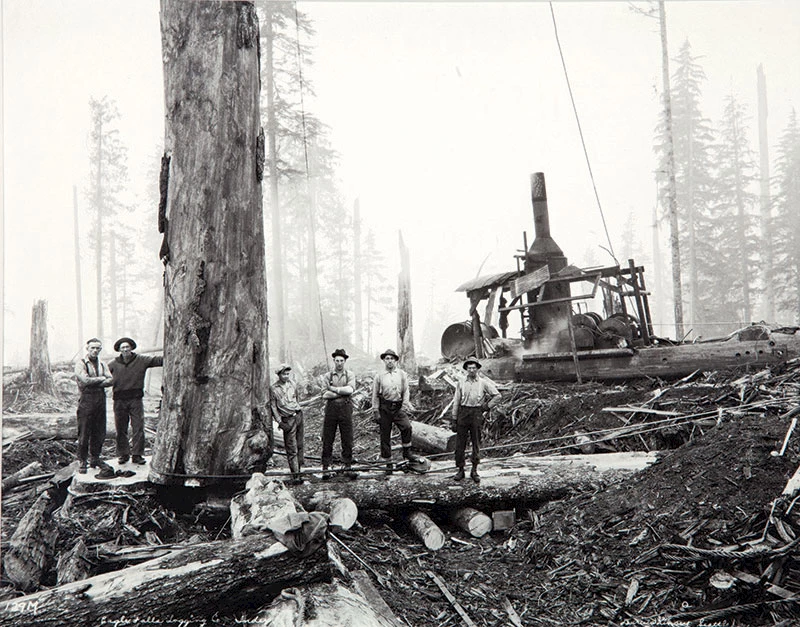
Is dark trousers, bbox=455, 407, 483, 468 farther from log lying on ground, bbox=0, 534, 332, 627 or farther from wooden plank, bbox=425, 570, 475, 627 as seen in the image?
log lying on ground, bbox=0, 534, 332, 627

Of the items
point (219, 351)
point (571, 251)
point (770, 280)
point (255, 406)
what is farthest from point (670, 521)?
point (571, 251)

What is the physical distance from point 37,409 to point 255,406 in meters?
6.93

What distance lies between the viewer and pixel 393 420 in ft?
21.7

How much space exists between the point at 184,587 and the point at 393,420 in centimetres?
366

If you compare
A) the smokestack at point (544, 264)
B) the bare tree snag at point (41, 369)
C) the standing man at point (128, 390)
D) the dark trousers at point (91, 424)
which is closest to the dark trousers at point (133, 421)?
the standing man at point (128, 390)

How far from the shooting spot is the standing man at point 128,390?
641 centimetres

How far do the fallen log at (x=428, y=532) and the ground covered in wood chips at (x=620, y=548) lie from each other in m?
0.10

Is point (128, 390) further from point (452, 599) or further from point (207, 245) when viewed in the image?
point (452, 599)

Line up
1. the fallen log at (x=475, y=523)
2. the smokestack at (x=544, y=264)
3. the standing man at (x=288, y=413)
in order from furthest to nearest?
the smokestack at (x=544, y=264), the standing man at (x=288, y=413), the fallen log at (x=475, y=523)

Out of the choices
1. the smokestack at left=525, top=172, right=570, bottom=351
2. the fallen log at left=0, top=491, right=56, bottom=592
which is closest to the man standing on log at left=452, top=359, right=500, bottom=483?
the fallen log at left=0, top=491, right=56, bottom=592

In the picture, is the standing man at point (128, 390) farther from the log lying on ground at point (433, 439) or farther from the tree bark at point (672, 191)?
the tree bark at point (672, 191)

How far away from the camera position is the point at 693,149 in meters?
28.5

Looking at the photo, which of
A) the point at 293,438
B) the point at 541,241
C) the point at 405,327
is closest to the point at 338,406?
the point at 293,438

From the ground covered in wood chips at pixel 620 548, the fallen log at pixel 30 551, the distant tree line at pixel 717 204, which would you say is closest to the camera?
the ground covered in wood chips at pixel 620 548
